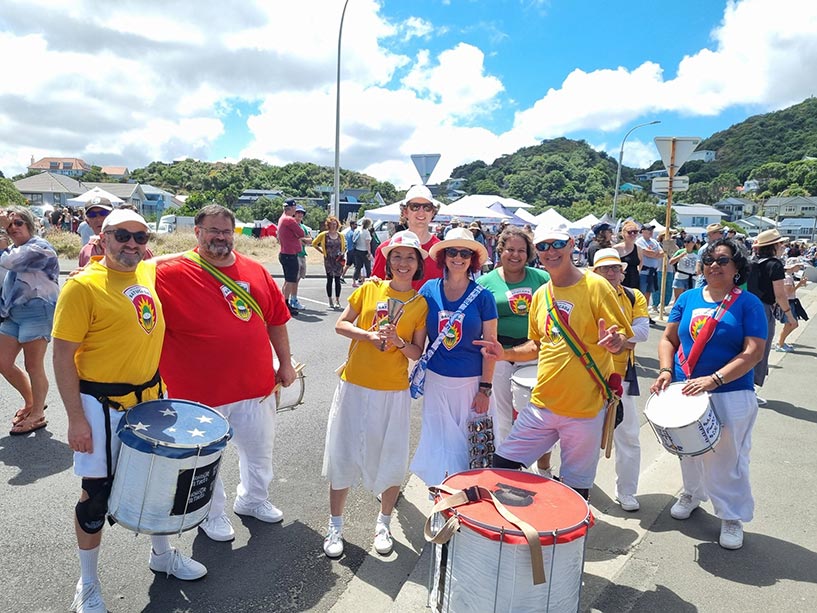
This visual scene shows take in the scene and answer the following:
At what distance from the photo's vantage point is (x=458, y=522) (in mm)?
2080

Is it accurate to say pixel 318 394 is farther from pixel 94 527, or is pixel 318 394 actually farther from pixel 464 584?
pixel 464 584

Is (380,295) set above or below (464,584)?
above

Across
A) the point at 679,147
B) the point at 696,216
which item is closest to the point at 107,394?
the point at 679,147

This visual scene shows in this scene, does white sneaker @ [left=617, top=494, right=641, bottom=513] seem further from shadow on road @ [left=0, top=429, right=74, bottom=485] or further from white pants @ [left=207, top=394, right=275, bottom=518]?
shadow on road @ [left=0, top=429, right=74, bottom=485]

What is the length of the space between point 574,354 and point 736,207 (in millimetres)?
137003

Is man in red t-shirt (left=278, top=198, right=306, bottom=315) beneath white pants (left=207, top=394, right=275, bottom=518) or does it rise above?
above

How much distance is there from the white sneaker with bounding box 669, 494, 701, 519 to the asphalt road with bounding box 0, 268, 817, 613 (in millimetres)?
68

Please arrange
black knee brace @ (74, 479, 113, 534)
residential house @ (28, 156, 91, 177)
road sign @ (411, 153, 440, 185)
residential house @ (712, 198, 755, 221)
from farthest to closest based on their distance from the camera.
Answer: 1. residential house @ (28, 156, 91, 177)
2. residential house @ (712, 198, 755, 221)
3. road sign @ (411, 153, 440, 185)
4. black knee brace @ (74, 479, 113, 534)

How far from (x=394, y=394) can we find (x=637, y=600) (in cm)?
167

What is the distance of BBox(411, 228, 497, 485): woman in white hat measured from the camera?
10.9 ft

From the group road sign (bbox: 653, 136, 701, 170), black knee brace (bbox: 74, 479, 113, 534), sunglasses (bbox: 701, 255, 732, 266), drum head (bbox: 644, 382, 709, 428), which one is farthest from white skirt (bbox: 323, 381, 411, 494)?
road sign (bbox: 653, 136, 701, 170)

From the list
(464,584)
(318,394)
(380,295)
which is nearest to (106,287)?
(380,295)

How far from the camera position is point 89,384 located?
8.85 ft

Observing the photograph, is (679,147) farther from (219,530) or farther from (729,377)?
(219,530)
